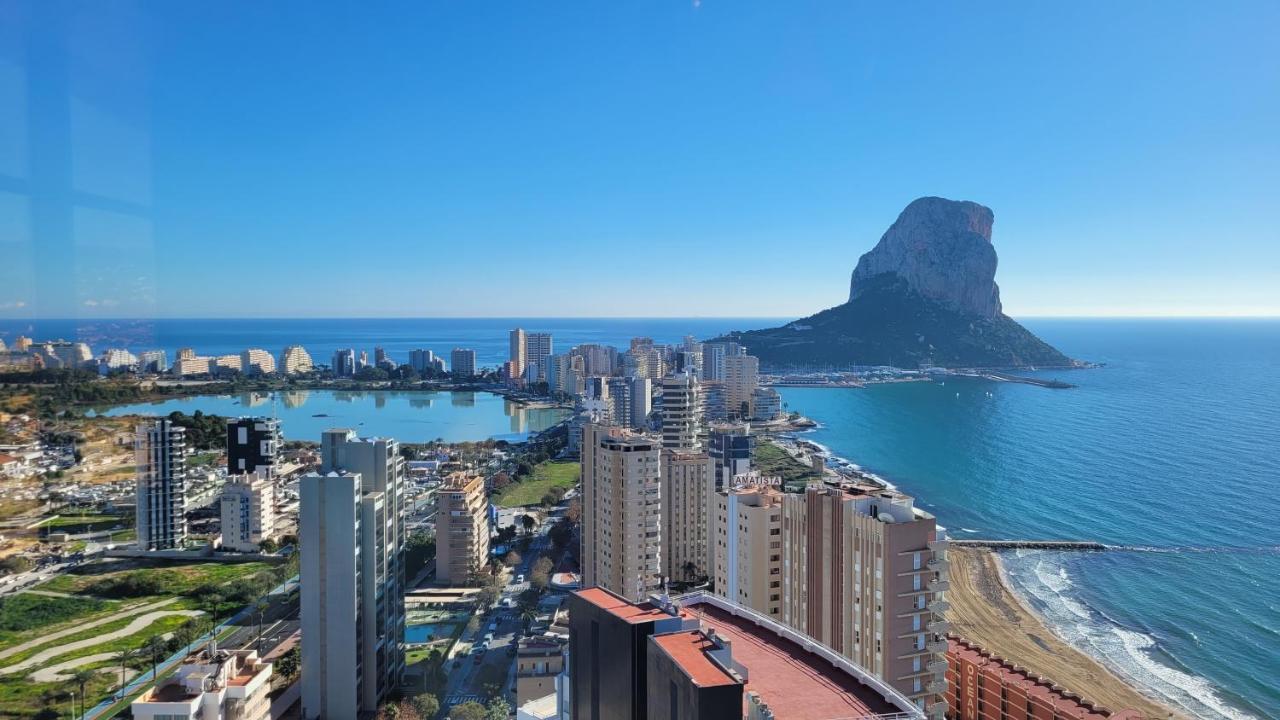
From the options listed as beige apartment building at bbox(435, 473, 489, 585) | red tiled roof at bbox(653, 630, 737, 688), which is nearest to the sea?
beige apartment building at bbox(435, 473, 489, 585)

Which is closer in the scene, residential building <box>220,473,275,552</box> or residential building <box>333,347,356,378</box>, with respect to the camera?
residential building <box>220,473,275,552</box>

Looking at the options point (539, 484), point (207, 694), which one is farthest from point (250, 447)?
point (207, 694)

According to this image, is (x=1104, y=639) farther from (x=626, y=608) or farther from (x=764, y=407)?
(x=764, y=407)

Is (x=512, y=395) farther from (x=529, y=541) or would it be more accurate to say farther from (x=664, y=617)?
(x=664, y=617)

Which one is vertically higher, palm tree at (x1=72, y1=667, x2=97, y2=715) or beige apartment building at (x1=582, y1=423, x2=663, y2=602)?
beige apartment building at (x1=582, y1=423, x2=663, y2=602)

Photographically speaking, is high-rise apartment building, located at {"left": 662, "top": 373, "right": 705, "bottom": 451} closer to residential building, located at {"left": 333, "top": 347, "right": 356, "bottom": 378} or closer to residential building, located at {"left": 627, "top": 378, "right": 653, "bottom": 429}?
residential building, located at {"left": 627, "top": 378, "right": 653, "bottom": 429}

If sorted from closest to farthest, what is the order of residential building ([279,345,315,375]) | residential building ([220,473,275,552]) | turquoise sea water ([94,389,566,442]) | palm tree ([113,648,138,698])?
1. palm tree ([113,648,138,698])
2. residential building ([220,473,275,552])
3. turquoise sea water ([94,389,566,442])
4. residential building ([279,345,315,375])
